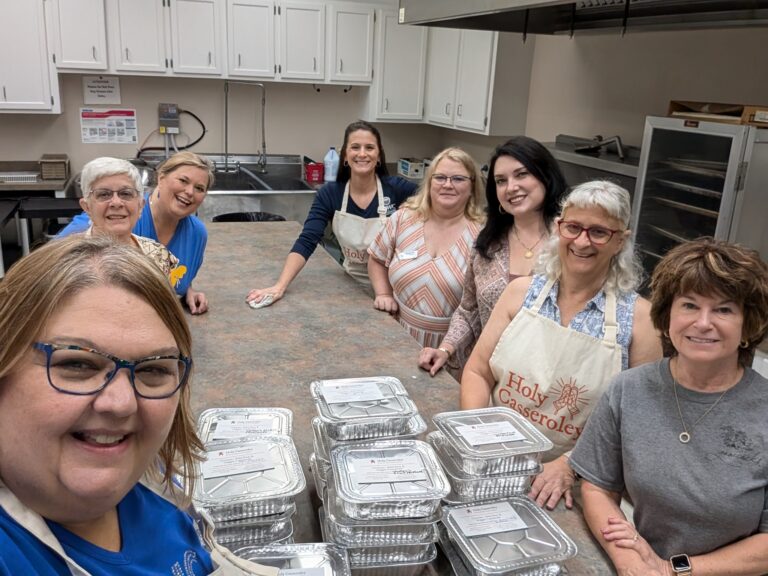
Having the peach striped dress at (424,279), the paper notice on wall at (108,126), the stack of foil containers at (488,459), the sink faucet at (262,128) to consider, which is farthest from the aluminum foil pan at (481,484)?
the paper notice on wall at (108,126)

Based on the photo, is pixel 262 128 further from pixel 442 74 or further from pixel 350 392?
pixel 350 392

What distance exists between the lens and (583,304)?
5.50 feet

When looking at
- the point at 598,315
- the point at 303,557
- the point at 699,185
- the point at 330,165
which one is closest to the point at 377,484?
the point at 303,557

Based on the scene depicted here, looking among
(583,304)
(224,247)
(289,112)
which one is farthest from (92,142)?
(583,304)

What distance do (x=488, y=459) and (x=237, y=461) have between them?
0.46m

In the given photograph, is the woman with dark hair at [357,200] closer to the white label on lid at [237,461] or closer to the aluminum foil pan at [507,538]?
the white label on lid at [237,461]

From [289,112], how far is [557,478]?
15.6 feet

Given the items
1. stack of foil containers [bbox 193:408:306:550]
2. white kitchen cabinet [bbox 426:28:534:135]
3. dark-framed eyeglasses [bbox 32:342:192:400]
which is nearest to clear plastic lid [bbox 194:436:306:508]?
stack of foil containers [bbox 193:408:306:550]

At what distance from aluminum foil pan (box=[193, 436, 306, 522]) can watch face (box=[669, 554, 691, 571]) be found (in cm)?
72

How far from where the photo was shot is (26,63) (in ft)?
14.4

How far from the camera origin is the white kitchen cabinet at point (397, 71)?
201 inches

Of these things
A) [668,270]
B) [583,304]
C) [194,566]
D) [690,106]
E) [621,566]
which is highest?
[690,106]

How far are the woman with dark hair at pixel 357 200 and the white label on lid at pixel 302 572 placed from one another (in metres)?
1.78

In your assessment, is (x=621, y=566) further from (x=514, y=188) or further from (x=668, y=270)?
(x=514, y=188)
